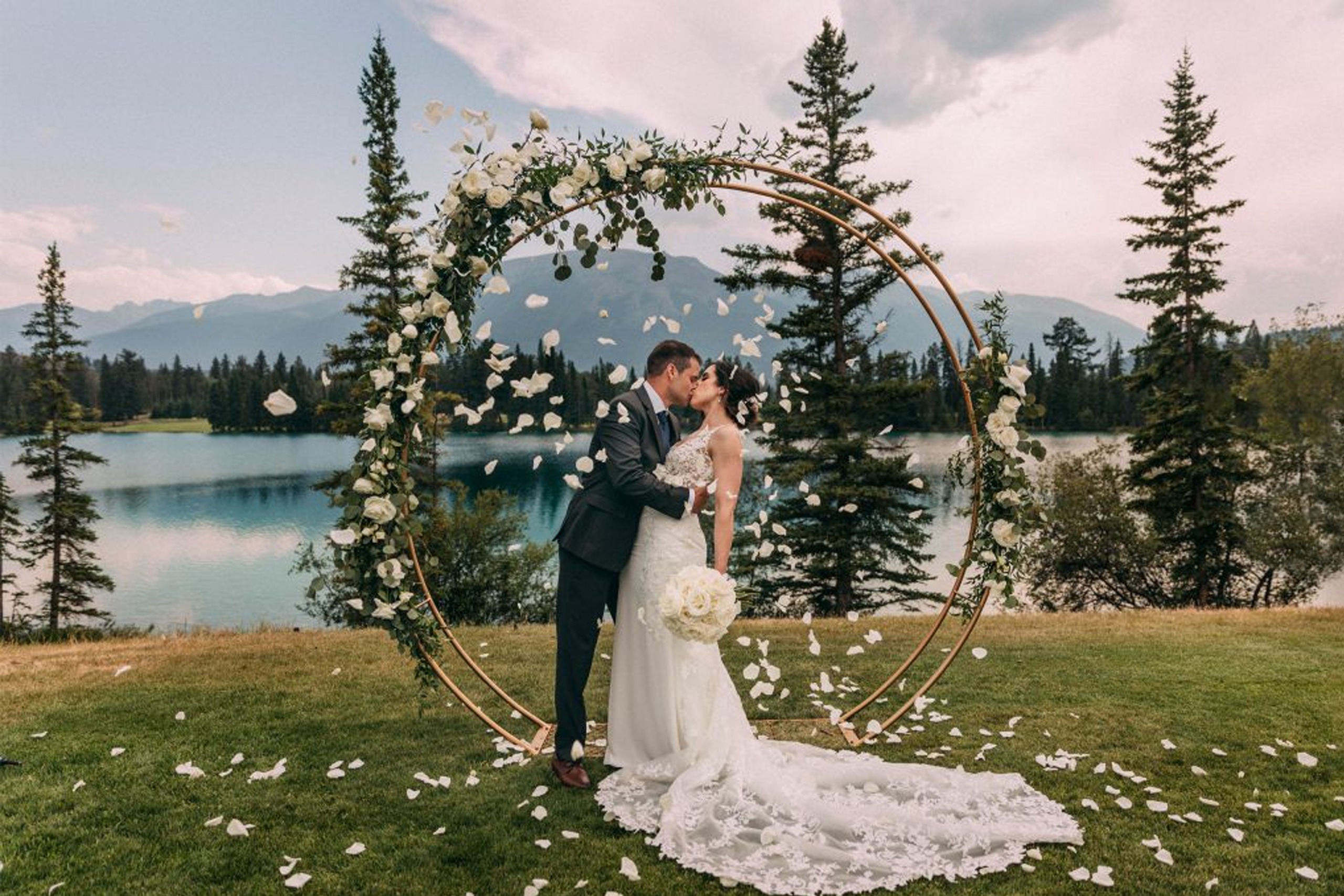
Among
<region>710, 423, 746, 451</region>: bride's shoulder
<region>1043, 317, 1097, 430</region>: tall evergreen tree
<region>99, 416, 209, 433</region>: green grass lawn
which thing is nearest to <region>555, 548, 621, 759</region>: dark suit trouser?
<region>710, 423, 746, 451</region>: bride's shoulder

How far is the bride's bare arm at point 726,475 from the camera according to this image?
4.45 metres

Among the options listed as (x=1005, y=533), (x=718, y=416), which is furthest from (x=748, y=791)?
(x=1005, y=533)

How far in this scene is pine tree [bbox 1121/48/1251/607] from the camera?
19359 mm

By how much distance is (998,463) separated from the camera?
513 centimetres

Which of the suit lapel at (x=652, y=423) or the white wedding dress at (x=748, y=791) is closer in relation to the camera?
the white wedding dress at (x=748, y=791)

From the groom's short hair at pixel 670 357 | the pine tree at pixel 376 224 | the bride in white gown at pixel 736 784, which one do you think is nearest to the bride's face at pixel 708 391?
the bride in white gown at pixel 736 784

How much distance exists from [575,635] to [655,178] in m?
2.59

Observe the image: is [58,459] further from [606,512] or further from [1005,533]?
[1005,533]

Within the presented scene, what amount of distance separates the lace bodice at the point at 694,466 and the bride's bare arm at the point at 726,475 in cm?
4

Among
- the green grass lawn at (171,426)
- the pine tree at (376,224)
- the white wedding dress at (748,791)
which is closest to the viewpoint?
the white wedding dress at (748,791)

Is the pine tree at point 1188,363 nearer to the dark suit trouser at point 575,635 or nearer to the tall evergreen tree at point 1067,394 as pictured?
the dark suit trouser at point 575,635

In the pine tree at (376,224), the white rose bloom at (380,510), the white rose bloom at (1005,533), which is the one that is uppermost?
the pine tree at (376,224)

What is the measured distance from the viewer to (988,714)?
587 cm

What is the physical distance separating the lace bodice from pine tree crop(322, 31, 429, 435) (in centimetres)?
1443
